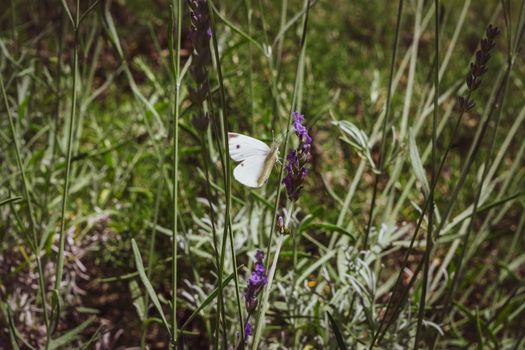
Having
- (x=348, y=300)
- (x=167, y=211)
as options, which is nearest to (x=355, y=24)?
(x=167, y=211)

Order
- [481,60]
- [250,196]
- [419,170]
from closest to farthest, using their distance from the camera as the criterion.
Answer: [481,60], [419,170], [250,196]

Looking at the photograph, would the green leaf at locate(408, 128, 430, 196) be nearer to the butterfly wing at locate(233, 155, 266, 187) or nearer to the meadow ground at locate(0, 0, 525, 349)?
the meadow ground at locate(0, 0, 525, 349)

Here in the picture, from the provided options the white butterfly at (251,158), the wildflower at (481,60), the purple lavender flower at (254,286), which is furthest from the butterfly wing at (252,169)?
the wildflower at (481,60)

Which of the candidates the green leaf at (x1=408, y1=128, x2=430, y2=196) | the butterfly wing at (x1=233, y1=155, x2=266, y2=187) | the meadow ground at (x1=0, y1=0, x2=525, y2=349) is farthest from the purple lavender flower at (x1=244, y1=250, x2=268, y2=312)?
the green leaf at (x1=408, y1=128, x2=430, y2=196)

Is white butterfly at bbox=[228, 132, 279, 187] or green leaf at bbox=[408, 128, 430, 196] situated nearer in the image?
white butterfly at bbox=[228, 132, 279, 187]

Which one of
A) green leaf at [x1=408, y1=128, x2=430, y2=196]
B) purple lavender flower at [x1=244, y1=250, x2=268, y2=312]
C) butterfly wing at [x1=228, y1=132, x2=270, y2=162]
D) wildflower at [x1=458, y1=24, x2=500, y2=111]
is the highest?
wildflower at [x1=458, y1=24, x2=500, y2=111]

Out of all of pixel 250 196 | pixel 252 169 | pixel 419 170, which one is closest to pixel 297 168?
pixel 252 169

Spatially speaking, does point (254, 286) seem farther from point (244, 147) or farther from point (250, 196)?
point (250, 196)

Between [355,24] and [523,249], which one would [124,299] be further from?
[355,24]
